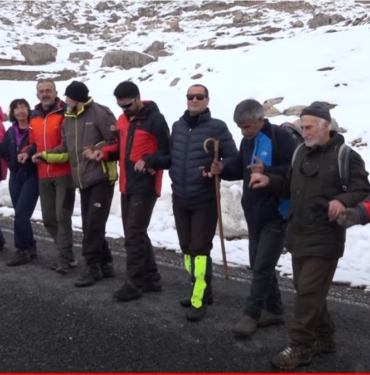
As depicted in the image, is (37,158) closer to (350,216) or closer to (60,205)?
(60,205)

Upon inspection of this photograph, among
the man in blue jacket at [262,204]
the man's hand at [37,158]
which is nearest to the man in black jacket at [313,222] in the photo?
the man in blue jacket at [262,204]

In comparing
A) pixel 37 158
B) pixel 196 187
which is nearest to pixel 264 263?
pixel 196 187

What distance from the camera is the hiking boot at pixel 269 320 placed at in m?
5.04

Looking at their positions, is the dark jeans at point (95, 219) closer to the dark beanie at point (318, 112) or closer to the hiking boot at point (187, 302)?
the hiking boot at point (187, 302)

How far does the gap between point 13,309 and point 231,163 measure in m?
2.41

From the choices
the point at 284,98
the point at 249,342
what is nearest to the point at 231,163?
the point at 249,342

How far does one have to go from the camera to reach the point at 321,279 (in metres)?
4.27

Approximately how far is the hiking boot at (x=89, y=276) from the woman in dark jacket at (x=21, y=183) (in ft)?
3.57

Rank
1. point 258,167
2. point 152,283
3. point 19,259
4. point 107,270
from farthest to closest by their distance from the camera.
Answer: point 19,259 < point 107,270 < point 152,283 < point 258,167

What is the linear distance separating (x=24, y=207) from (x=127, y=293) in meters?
2.00

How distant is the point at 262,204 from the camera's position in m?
4.88

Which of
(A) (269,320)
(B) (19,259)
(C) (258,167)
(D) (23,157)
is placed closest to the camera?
(C) (258,167)

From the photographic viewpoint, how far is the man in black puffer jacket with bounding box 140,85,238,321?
17.3 ft

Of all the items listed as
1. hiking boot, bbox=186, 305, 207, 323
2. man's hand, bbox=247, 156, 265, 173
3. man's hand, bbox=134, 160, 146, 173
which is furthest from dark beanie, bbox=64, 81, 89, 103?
hiking boot, bbox=186, 305, 207, 323
